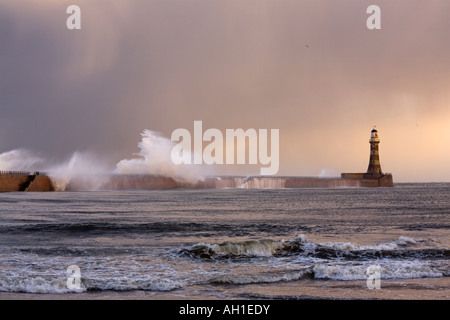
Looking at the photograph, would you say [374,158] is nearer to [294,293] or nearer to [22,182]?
[22,182]

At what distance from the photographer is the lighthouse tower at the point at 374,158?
75.9 meters

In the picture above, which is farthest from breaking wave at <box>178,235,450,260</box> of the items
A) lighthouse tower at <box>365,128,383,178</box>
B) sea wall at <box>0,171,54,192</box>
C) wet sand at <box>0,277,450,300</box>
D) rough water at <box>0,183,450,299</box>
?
lighthouse tower at <box>365,128,383,178</box>

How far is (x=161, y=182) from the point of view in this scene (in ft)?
212

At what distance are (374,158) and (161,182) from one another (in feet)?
106

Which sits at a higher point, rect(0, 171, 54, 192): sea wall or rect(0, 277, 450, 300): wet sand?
rect(0, 171, 54, 192): sea wall

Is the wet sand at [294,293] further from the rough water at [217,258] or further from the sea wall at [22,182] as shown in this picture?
the sea wall at [22,182]

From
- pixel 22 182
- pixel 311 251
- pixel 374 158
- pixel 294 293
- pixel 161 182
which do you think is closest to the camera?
pixel 294 293

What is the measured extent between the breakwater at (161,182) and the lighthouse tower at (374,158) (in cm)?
70

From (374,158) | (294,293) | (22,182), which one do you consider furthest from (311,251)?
(374,158)

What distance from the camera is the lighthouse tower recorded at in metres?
75.9

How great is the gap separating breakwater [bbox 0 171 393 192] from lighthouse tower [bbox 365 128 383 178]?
2.30 ft

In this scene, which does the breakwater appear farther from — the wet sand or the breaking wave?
the wet sand

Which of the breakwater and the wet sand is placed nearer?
the wet sand

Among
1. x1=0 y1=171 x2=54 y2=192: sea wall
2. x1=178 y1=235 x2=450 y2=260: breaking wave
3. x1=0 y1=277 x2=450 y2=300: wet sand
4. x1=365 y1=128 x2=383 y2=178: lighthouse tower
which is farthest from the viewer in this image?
x1=365 y1=128 x2=383 y2=178: lighthouse tower
